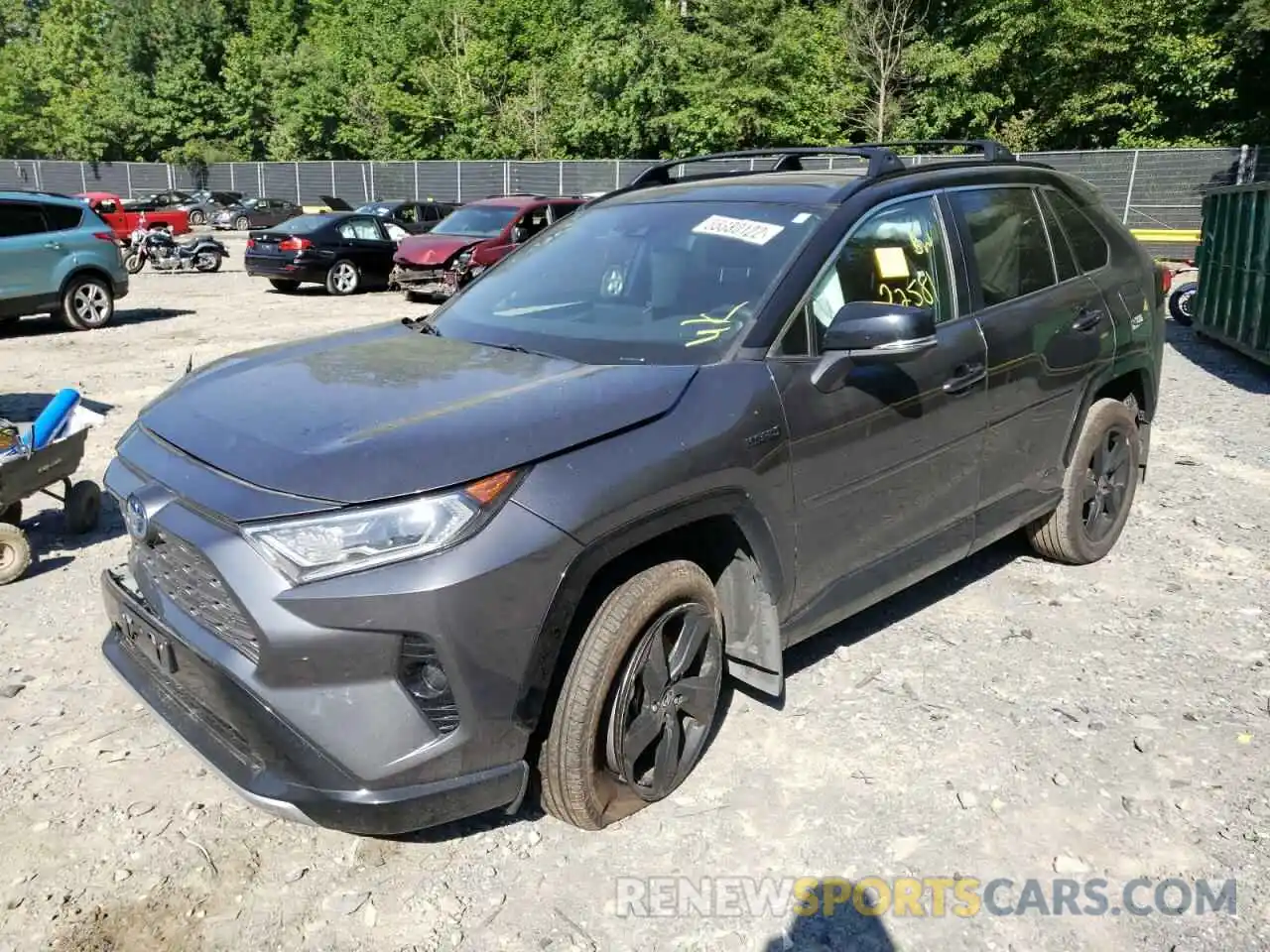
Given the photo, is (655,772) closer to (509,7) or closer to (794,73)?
(794,73)

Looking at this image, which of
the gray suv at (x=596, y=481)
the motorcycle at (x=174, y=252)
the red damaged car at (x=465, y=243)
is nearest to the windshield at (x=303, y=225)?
the red damaged car at (x=465, y=243)

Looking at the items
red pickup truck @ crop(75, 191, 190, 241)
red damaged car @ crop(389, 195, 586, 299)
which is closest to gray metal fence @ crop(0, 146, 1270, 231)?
red pickup truck @ crop(75, 191, 190, 241)

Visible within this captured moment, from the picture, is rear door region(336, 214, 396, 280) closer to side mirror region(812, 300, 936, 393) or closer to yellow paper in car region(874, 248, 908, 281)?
yellow paper in car region(874, 248, 908, 281)

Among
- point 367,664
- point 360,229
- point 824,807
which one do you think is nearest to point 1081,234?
point 824,807

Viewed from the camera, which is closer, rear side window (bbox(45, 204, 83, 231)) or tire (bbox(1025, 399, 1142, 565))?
tire (bbox(1025, 399, 1142, 565))

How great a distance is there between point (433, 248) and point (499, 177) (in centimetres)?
2404

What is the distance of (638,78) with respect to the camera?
36781mm

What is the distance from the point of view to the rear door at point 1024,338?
3793 millimetres

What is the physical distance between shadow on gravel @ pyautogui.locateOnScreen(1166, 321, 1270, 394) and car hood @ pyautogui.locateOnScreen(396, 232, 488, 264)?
10.0 m

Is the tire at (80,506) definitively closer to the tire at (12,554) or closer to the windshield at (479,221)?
the tire at (12,554)

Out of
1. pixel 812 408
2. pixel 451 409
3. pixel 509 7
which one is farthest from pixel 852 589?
pixel 509 7

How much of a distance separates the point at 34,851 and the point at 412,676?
1.39 metres

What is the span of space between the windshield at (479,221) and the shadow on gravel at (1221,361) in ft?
32.3

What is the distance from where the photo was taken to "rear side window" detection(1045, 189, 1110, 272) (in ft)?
14.4
